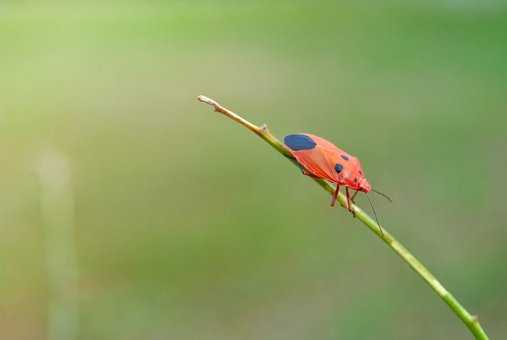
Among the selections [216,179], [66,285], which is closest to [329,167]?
[66,285]

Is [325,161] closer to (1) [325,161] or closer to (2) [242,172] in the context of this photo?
(1) [325,161]

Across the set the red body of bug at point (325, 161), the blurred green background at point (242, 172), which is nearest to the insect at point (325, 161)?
the red body of bug at point (325, 161)

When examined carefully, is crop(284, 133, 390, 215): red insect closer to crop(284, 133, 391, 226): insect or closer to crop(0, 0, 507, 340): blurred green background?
crop(284, 133, 391, 226): insect

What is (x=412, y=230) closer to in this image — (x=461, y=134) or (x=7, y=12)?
(x=461, y=134)

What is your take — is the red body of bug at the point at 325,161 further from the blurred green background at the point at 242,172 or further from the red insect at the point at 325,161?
the blurred green background at the point at 242,172

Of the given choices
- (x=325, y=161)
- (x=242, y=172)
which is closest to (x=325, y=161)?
(x=325, y=161)

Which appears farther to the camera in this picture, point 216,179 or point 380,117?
point 380,117
